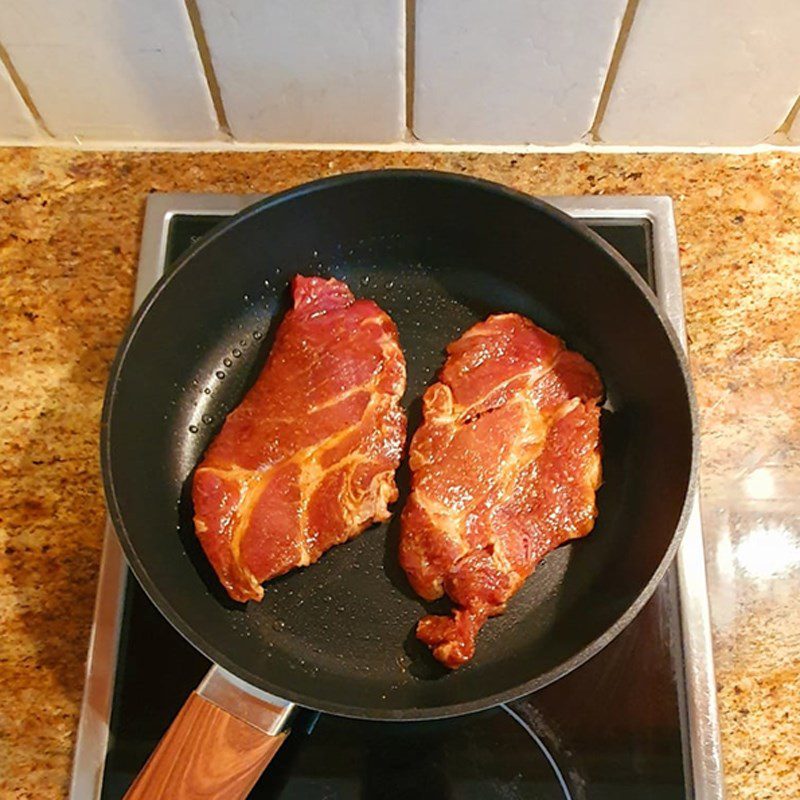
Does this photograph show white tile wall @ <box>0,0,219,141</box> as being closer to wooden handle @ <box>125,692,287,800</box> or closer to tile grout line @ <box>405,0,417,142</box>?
tile grout line @ <box>405,0,417,142</box>

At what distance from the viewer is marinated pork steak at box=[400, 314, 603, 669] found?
1011 millimetres

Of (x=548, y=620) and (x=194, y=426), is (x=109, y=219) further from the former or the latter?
(x=548, y=620)

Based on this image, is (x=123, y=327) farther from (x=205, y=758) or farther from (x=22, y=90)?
(x=205, y=758)

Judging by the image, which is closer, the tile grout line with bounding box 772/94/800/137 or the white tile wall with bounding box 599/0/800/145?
the white tile wall with bounding box 599/0/800/145

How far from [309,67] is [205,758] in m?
0.75

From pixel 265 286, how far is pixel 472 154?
320mm

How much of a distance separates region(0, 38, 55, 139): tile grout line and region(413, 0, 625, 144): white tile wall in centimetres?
47

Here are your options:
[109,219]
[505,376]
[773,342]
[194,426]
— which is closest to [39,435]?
[194,426]

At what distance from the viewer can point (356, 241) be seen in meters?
1.14

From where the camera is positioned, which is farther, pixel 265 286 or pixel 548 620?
pixel 265 286

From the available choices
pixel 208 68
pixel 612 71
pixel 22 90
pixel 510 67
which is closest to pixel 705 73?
pixel 612 71

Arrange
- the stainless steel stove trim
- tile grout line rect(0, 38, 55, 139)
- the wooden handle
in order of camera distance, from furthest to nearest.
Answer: tile grout line rect(0, 38, 55, 139)
the stainless steel stove trim
the wooden handle

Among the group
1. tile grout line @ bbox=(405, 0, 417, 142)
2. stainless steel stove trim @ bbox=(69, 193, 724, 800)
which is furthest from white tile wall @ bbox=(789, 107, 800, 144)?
tile grout line @ bbox=(405, 0, 417, 142)

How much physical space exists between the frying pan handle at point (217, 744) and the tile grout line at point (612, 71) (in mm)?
779
